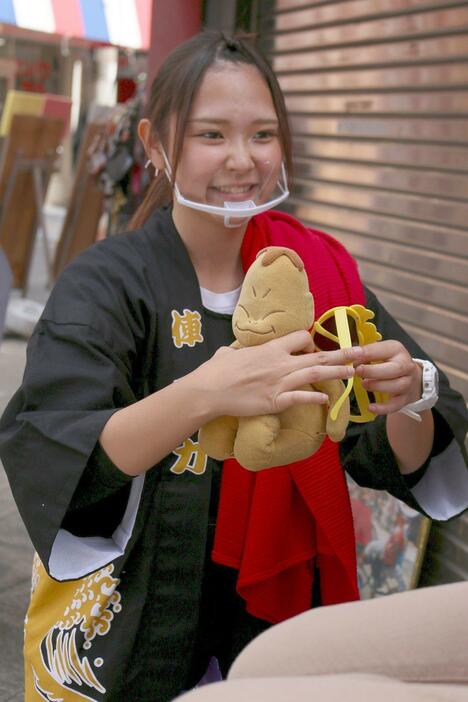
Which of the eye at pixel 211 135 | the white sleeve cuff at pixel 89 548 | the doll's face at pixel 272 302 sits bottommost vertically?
the white sleeve cuff at pixel 89 548

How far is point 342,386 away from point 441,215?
6.75 feet

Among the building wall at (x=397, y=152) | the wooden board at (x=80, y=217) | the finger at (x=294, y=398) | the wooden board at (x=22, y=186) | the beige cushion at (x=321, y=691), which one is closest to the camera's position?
the beige cushion at (x=321, y=691)

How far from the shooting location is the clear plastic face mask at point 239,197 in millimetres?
1963

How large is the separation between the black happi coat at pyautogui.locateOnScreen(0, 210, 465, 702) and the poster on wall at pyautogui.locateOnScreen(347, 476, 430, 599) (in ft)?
4.90

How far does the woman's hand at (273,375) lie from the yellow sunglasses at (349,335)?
1.8 inches

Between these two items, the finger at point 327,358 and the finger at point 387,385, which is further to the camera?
the finger at point 387,385

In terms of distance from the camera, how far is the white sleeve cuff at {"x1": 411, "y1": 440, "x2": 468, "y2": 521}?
215 cm

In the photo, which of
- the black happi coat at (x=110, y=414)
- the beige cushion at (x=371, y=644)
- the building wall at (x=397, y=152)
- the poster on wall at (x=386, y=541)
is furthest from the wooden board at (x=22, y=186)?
the beige cushion at (x=371, y=644)

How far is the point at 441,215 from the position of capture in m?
3.52

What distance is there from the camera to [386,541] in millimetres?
3670

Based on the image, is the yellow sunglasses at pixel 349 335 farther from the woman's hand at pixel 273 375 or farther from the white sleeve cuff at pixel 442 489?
the white sleeve cuff at pixel 442 489

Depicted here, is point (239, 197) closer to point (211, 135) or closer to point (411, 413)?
point (211, 135)

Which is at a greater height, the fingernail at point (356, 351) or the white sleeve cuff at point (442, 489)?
the fingernail at point (356, 351)

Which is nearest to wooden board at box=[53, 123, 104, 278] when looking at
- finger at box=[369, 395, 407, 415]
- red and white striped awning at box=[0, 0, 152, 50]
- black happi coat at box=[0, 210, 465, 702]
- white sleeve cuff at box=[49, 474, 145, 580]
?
red and white striped awning at box=[0, 0, 152, 50]
